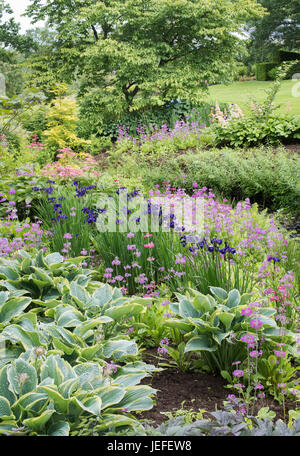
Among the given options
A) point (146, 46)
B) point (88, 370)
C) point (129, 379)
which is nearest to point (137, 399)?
point (129, 379)

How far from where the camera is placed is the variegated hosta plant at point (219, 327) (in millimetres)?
2289

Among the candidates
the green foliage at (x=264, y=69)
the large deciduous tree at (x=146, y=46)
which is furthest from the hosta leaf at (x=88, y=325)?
the green foliage at (x=264, y=69)

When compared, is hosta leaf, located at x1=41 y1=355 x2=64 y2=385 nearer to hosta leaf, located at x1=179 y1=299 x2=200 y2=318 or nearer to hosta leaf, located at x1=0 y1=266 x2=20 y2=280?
hosta leaf, located at x1=179 y1=299 x2=200 y2=318

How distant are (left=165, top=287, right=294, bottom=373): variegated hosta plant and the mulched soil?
0.36 feet

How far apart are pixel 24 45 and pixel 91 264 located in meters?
18.0

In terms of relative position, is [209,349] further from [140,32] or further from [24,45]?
[24,45]

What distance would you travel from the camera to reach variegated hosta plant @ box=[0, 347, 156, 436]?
169 cm

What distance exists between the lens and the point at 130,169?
8.05 metres

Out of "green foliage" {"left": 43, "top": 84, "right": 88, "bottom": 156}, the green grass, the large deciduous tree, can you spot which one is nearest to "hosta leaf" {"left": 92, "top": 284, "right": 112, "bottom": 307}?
"green foliage" {"left": 43, "top": 84, "right": 88, "bottom": 156}

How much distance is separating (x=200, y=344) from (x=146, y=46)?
1243cm

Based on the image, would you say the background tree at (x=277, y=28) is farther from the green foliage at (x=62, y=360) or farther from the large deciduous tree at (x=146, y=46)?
the green foliage at (x=62, y=360)

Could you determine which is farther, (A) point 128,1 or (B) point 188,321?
(A) point 128,1

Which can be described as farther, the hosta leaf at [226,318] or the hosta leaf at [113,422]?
the hosta leaf at [226,318]
